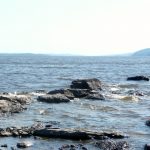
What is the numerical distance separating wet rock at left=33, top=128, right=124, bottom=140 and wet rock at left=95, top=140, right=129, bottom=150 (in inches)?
53.2

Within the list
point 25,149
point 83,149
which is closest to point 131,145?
point 83,149

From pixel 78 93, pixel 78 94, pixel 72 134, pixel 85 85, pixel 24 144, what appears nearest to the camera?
pixel 24 144

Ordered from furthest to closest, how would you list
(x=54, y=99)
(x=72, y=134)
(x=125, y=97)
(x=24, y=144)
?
1. (x=125, y=97)
2. (x=54, y=99)
3. (x=72, y=134)
4. (x=24, y=144)

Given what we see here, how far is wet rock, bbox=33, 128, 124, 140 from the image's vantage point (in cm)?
3097

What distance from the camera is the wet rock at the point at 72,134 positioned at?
102 ft

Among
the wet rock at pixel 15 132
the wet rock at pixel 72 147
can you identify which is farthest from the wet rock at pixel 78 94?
the wet rock at pixel 72 147

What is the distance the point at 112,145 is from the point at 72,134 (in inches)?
142

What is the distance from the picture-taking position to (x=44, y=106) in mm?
46969

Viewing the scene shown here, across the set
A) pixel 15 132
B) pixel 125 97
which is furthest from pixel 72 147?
pixel 125 97

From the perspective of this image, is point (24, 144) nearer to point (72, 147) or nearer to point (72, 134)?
point (72, 147)

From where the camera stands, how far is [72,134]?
31.1 meters

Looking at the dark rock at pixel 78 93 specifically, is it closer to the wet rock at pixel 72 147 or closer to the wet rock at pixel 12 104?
the wet rock at pixel 12 104

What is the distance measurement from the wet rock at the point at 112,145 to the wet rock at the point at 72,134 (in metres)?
1.35

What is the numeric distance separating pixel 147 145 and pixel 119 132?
4850 millimetres
